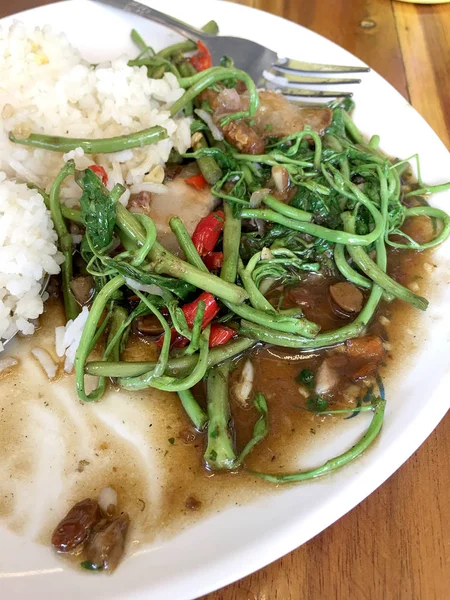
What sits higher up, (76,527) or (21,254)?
(21,254)

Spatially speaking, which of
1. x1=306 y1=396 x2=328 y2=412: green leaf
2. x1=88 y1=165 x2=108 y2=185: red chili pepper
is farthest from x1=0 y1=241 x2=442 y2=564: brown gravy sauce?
x1=88 y1=165 x2=108 y2=185: red chili pepper

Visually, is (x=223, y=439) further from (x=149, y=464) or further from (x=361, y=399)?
(x=361, y=399)

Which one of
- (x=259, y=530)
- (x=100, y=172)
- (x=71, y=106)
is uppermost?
(x=71, y=106)

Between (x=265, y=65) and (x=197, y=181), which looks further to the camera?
(x=265, y=65)

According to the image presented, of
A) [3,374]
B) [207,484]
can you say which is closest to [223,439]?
[207,484]

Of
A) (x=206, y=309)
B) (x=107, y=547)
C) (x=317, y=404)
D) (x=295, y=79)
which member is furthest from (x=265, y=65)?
(x=107, y=547)

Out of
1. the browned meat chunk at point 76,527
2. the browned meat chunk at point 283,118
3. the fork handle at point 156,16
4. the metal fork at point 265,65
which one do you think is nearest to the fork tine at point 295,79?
the metal fork at point 265,65

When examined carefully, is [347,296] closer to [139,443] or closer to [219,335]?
[219,335]
